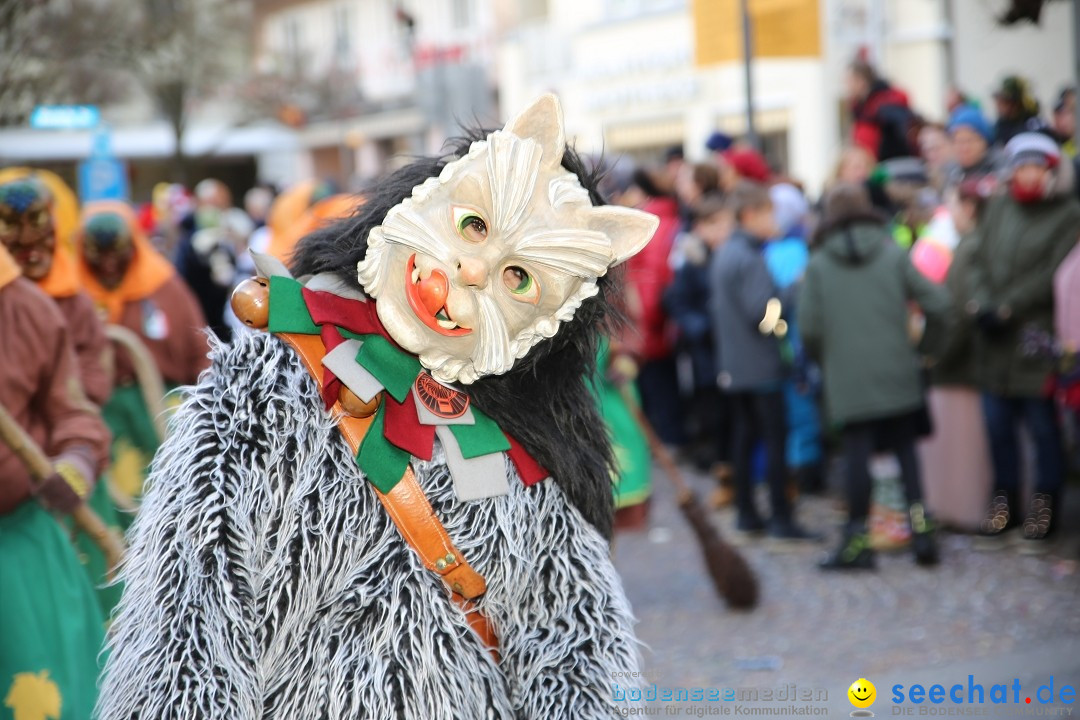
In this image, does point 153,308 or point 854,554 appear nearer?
point 153,308

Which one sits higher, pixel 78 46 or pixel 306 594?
pixel 78 46

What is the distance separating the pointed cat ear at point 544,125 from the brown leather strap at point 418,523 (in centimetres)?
58

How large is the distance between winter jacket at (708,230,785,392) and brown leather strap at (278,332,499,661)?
16.3ft

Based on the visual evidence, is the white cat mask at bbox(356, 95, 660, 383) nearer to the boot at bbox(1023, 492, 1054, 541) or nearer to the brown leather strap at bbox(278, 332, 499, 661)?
the brown leather strap at bbox(278, 332, 499, 661)

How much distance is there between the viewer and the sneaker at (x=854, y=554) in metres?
6.52

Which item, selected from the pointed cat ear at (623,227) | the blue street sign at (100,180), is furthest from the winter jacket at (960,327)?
the blue street sign at (100,180)

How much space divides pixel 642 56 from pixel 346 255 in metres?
19.7

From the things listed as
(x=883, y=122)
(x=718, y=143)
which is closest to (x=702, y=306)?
(x=718, y=143)

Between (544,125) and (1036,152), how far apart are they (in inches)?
190

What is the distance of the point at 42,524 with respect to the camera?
→ 3.54 meters

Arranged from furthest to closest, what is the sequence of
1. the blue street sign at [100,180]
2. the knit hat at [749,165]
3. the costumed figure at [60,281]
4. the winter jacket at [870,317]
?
the blue street sign at [100,180] < the knit hat at [749,165] < the winter jacket at [870,317] < the costumed figure at [60,281]

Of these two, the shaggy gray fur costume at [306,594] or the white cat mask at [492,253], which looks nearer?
the shaggy gray fur costume at [306,594]

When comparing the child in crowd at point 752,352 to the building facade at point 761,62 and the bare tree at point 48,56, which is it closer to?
the building facade at point 761,62

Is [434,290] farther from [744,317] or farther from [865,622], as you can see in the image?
[744,317]
